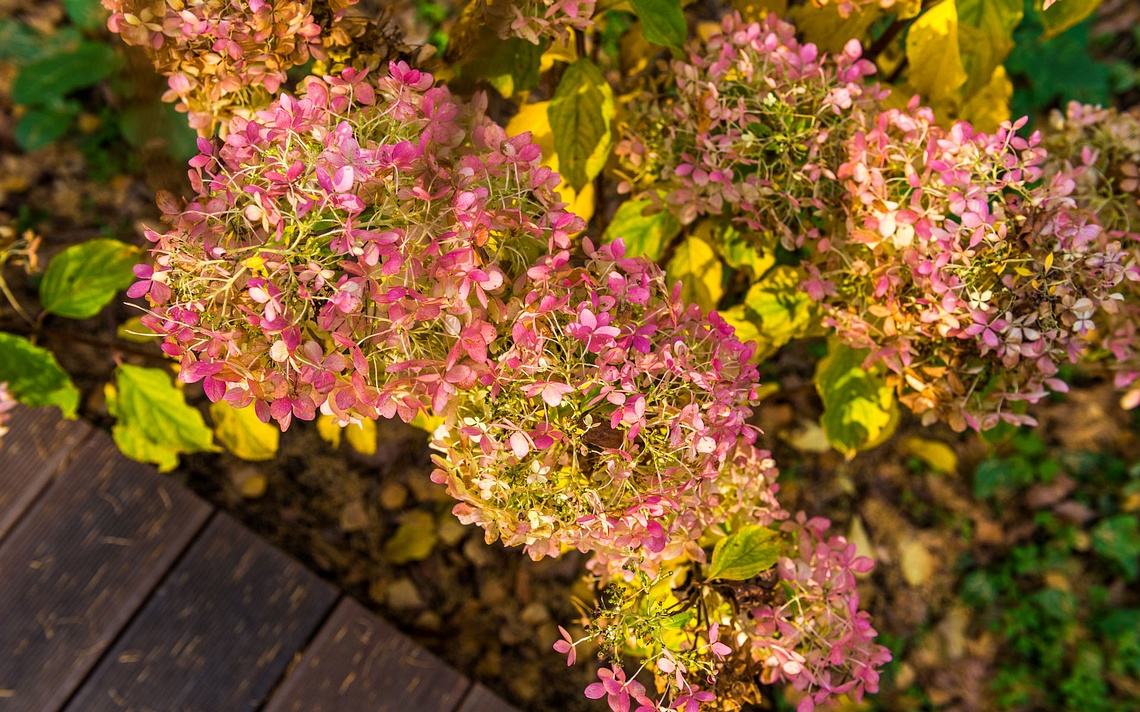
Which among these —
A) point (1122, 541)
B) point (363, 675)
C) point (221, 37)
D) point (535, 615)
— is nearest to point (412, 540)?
point (535, 615)

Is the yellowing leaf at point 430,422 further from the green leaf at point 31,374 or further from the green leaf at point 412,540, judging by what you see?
the green leaf at point 412,540

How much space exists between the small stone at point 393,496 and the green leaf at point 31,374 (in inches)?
37.6

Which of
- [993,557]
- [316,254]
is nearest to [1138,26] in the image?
[993,557]

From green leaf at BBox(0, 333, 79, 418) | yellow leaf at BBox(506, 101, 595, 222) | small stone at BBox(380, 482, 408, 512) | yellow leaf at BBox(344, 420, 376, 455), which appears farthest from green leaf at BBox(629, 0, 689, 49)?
small stone at BBox(380, 482, 408, 512)

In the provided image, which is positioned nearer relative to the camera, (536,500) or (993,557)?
(536,500)

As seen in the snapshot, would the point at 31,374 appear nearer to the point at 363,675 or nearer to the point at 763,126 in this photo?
the point at 363,675

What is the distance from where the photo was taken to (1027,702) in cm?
231

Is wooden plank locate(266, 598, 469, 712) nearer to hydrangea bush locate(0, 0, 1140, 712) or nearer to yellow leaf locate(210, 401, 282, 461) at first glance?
yellow leaf locate(210, 401, 282, 461)

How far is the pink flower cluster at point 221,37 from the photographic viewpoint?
1.06 metres

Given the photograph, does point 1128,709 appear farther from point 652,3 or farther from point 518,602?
point 652,3

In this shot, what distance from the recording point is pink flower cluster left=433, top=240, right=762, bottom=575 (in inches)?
37.5

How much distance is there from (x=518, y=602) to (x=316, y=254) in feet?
5.24

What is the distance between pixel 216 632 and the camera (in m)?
1.74

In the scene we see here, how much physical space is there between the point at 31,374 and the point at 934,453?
2453 mm
